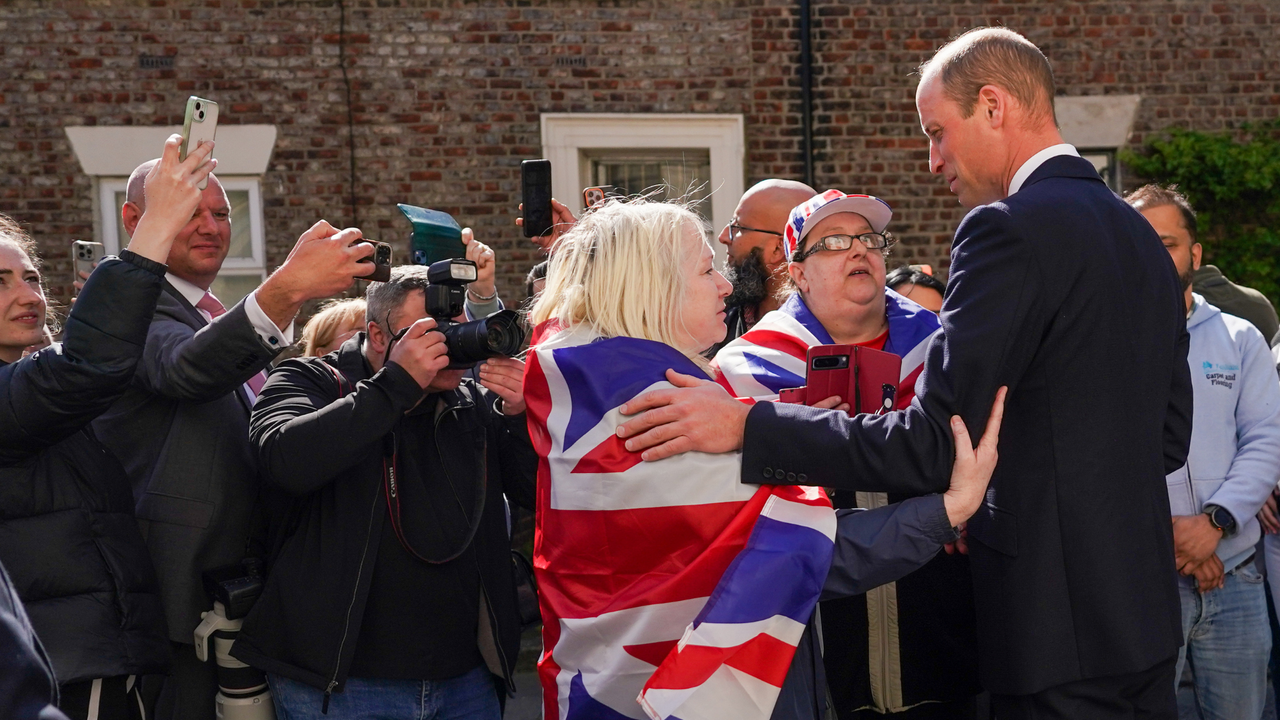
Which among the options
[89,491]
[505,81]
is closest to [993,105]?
[89,491]

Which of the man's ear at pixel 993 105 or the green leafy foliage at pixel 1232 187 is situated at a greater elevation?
the man's ear at pixel 993 105

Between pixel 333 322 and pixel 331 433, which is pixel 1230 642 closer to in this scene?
pixel 331 433

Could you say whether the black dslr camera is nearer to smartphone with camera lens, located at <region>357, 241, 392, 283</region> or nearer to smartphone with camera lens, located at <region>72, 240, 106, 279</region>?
smartphone with camera lens, located at <region>357, 241, 392, 283</region>

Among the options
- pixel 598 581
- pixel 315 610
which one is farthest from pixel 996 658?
pixel 315 610

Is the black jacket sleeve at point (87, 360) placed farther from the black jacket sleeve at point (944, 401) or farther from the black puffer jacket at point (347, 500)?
the black jacket sleeve at point (944, 401)

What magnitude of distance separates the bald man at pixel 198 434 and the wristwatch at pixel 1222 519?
9.03 ft

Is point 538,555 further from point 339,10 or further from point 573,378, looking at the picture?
point 339,10

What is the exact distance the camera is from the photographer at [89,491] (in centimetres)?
229

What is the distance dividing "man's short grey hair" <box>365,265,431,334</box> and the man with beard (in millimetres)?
1492

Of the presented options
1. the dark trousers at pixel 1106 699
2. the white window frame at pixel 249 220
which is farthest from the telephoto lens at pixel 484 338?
the white window frame at pixel 249 220

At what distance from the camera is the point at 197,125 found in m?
2.47

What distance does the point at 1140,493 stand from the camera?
2.13 m

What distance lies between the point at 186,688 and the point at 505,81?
5016 millimetres

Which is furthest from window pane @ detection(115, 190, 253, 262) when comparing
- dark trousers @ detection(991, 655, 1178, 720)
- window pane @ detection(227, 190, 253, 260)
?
dark trousers @ detection(991, 655, 1178, 720)
